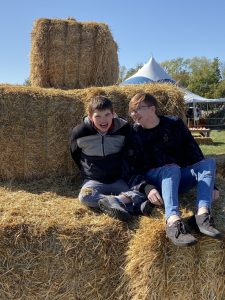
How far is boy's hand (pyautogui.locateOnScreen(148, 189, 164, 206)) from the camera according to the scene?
3042mm

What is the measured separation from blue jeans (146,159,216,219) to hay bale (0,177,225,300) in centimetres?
15

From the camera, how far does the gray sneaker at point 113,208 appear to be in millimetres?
2938

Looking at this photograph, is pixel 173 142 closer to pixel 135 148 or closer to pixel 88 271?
pixel 135 148

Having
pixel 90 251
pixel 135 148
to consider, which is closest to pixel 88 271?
pixel 90 251

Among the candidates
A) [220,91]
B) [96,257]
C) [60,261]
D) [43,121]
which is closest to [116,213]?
[96,257]

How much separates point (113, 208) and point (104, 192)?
53 centimetres

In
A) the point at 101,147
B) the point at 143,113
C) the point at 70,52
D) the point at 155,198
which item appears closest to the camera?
the point at 155,198

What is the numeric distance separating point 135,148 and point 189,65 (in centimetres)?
5215

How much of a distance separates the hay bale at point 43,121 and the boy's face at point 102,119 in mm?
498

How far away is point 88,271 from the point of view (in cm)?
282

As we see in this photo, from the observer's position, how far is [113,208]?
2982 millimetres

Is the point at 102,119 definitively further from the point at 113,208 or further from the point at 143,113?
the point at 113,208

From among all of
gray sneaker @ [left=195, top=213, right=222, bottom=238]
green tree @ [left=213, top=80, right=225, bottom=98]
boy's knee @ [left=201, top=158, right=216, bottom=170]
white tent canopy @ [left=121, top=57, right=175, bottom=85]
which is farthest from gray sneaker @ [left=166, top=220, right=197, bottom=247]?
green tree @ [left=213, top=80, right=225, bottom=98]

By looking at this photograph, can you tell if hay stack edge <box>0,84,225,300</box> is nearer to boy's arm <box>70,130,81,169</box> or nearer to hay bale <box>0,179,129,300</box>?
hay bale <box>0,179,129,300</box>
